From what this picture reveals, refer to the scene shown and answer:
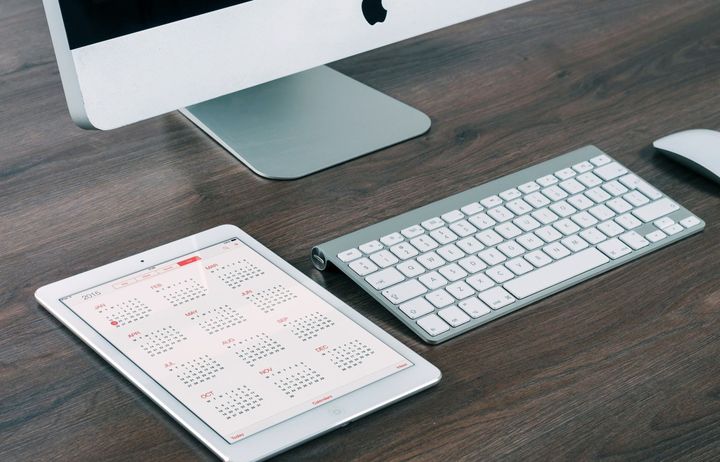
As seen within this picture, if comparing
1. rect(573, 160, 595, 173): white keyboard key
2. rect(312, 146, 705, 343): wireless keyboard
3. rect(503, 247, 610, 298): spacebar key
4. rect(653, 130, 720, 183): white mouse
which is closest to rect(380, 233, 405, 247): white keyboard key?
rect(312, 146, 705, 343): wireless keyboard

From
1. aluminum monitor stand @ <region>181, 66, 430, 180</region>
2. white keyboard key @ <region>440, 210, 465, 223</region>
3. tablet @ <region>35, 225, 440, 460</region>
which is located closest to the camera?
tablet @ <region>35, 225, 440, 460</region>

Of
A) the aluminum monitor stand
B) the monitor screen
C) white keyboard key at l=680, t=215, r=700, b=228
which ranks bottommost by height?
white keyboard key at l=680, t=215, r=700, b=228

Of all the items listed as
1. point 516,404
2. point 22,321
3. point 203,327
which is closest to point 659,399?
point 516,404

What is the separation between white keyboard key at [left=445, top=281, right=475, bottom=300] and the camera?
2.60ft

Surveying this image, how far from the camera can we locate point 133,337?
0.75m

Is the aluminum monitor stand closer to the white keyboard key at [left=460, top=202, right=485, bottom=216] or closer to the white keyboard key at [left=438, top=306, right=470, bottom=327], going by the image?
the white keyboard key at [left=460, top=202, right=485, bottom=216]

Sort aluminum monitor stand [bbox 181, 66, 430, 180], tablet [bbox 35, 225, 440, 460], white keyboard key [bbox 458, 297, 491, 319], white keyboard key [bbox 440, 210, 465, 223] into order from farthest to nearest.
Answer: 1. aluminum monitor stand [bbox 181, 66, 430, 180]
2. white keyboard key [bbox 440, 210, 465, 223]
3. white keyboard key [bbox 458, 297, 491, 319]
4. tablet [bbox 35, 225, 440, 460]

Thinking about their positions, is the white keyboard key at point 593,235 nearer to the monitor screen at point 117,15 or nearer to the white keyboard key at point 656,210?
the white keyboard key at point 656,210

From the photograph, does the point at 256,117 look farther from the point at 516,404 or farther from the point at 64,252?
the point at 516,404

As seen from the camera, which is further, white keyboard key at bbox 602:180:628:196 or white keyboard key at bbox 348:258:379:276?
white keyboard key at bbox 602:180:628:196

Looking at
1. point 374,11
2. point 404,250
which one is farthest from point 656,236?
point 374,11

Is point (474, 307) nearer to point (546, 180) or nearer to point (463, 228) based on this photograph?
point (463, 228)

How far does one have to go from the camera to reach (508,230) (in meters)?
0.86

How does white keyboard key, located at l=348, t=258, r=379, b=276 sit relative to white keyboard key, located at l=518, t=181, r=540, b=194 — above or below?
below
